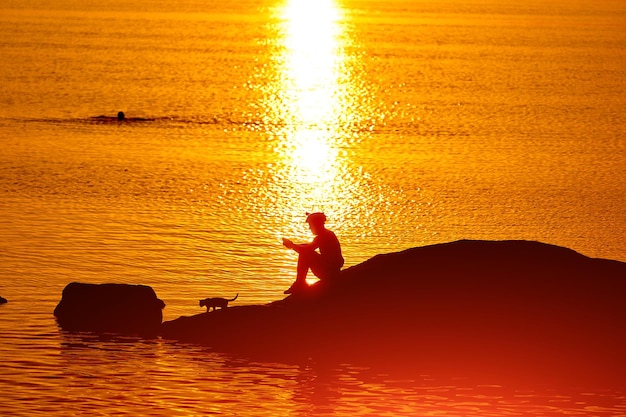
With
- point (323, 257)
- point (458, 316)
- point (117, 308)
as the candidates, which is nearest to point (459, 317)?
point (458, 316)

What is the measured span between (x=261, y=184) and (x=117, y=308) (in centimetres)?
2556

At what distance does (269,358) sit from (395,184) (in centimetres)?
2867

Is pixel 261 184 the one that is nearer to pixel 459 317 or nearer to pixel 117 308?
pixel 117 308

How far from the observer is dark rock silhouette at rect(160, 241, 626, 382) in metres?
24.8

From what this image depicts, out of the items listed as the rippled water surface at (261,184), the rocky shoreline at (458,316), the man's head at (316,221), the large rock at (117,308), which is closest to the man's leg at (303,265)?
the rocky shoreline at (458,316)

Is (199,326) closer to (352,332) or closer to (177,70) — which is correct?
(352,332)

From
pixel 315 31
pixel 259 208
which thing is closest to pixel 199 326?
pixel 259 208

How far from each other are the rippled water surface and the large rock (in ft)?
2.63

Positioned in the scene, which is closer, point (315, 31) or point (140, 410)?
point (140, 410)

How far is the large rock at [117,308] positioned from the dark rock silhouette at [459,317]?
1.40m

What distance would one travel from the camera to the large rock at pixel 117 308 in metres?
27.9

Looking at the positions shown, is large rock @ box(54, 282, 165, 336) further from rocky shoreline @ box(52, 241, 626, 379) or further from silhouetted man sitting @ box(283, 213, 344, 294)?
silhouetted man sitting @ box(283, 213, 344, 294)

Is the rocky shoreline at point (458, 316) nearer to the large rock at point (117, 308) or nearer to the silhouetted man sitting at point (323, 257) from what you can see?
the silhouetted man sitting at point (323, 257)

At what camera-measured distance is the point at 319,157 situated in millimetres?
62000
